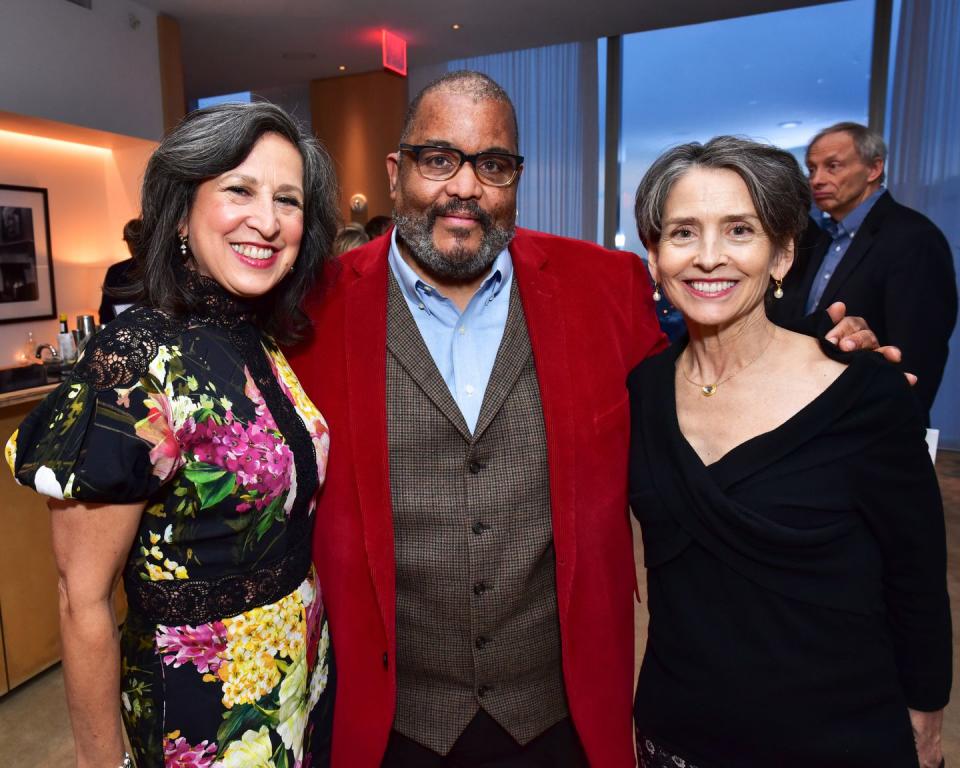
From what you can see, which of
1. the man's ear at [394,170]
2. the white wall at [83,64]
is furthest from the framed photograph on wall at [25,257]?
the man's ear at [394,170]

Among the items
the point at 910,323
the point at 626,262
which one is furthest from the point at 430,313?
the point at 910,323

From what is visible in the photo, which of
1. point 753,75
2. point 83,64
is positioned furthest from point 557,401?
point 753,75

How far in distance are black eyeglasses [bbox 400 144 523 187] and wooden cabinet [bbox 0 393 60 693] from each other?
1.95 meters

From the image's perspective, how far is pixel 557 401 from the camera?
1.45m

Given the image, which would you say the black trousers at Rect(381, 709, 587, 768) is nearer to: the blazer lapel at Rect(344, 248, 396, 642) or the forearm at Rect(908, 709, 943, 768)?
the blazer lapel at Rect(344, 248, 396, 642)

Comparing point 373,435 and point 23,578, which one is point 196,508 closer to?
point 373,435

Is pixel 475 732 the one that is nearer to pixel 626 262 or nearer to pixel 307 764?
pixel 307 764

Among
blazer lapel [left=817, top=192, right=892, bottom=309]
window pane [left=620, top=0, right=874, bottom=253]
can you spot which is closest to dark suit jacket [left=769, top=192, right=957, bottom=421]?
blazer lapel [left=817, top=192, right=892, bottom=309]

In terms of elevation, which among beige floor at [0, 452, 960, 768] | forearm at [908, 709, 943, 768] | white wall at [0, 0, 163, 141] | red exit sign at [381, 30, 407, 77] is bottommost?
beige floor at [0, 452, 960, 768]

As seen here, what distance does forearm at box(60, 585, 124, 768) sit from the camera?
3.58ft

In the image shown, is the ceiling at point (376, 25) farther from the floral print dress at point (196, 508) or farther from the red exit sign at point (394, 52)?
the floral print dress at point (196, 508)

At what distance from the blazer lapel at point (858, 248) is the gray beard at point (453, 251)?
2048 millimetres

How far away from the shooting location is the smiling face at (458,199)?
1515 mm

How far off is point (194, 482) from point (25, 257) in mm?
4640
